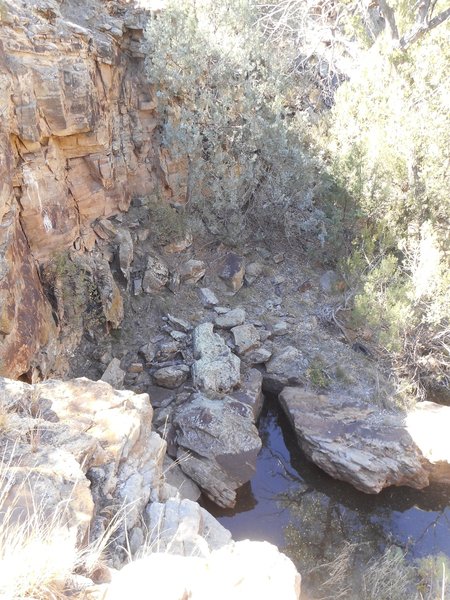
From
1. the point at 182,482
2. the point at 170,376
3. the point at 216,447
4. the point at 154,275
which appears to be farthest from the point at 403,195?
the point at 182,482

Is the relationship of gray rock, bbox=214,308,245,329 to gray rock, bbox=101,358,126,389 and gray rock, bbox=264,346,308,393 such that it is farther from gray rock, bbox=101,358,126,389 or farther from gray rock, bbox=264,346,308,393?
gray rock, bbox=101,358,126,389

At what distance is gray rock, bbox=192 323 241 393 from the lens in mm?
6230

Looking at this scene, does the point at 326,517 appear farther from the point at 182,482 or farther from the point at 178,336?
the point at 178,336

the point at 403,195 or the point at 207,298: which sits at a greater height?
the point at 403,195

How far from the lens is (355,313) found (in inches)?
268

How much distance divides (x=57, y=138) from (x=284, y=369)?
171 inches

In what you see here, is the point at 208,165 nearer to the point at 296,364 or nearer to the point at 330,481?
the point at 296,364

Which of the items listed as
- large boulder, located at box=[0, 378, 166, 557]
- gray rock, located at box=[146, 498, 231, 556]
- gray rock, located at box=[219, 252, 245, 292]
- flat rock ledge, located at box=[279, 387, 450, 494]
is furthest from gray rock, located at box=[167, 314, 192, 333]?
gray rock, located at box=[146, 498, 231, 556]

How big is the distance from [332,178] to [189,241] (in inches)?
104

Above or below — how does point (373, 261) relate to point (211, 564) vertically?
above

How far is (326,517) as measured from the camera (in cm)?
545

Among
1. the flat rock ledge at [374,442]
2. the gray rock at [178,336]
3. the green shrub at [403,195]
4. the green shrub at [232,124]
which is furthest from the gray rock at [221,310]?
the green shrub at [403,195]

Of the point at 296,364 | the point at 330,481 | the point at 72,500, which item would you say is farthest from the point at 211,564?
the point at 296,364

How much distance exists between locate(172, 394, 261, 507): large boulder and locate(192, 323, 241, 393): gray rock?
34 centimetres
